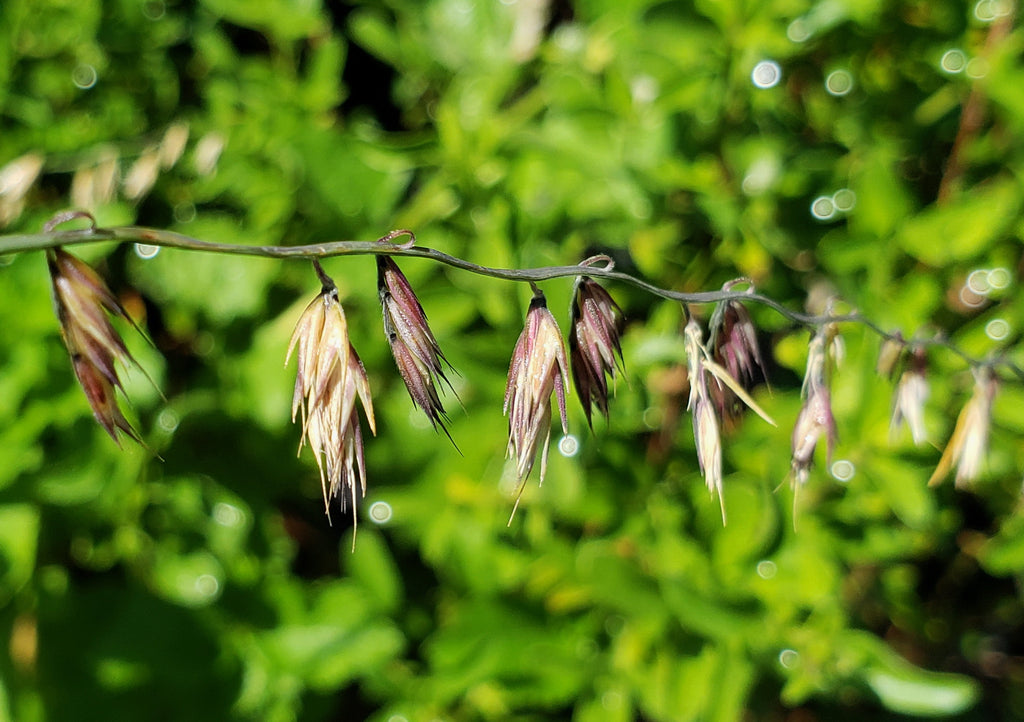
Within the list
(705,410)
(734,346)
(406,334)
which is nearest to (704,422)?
(705,410)

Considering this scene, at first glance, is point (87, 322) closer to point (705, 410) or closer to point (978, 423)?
point (705, 410)

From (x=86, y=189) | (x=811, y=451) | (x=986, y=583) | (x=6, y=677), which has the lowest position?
(x=986, y=583)

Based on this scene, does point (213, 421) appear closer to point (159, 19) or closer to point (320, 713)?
point (320, 713)

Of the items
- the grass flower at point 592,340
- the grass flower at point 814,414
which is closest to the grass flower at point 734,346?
the grass flower at point 814,414

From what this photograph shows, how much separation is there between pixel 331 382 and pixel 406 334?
4.0 inches

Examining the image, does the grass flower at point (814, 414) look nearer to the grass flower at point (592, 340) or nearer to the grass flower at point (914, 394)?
the grass flower at point (914, 394)

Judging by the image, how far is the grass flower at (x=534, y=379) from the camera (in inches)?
31.1

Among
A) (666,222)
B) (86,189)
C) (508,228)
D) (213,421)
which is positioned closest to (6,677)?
(213,421)

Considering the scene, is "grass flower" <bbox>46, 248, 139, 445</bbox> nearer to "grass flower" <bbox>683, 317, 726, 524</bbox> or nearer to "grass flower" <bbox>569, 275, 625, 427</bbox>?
"grass flower" <bbox>569, 275, 625, 427</bbox>

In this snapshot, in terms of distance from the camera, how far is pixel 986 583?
2.23 metres

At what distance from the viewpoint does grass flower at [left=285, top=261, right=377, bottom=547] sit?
0.74 meters

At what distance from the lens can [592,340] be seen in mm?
857

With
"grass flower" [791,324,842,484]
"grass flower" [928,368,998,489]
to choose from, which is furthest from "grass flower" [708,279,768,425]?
"grass flower" [928,368,998,489]

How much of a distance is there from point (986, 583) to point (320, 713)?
1.68m
